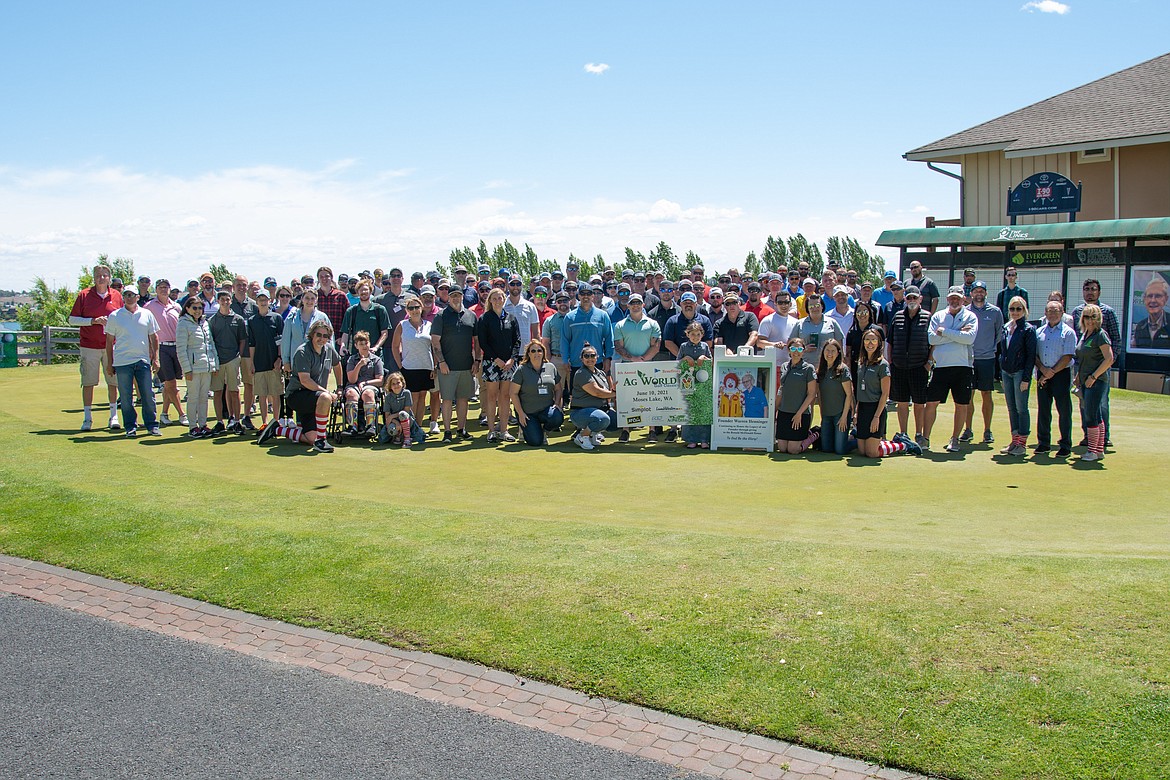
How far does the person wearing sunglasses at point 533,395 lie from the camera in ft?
42.7

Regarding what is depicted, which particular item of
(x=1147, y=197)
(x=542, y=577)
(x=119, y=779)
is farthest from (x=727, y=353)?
(x=1147, y=197)

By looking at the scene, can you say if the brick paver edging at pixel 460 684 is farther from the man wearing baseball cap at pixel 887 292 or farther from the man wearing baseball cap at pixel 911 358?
the man wearing baseball cap at pixel 887 292

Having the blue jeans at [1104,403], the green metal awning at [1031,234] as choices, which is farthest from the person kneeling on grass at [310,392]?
the green metal awning at [1031,234]

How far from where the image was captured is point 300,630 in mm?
6160

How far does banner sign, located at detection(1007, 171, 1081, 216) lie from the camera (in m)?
24.2

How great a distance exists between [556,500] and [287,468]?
3.59 meters

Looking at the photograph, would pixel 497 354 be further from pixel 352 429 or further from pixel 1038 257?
pixel 1038 257

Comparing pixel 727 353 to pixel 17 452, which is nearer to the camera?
pixel 17 452

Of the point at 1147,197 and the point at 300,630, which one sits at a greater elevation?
the point at 1147,197

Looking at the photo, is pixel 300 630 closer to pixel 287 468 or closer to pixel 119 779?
pixel 119 779

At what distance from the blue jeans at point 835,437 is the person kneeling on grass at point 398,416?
17.2ft

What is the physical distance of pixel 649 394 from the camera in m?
13.2

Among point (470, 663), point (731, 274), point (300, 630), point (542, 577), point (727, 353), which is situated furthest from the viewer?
point (731, 274)

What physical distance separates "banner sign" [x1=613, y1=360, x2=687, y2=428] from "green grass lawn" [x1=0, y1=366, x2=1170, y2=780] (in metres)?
1.61
